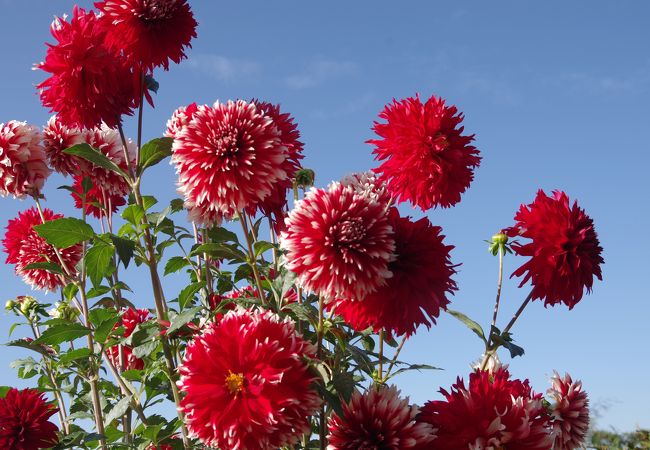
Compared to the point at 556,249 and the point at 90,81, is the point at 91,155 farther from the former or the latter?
the point at 556,249

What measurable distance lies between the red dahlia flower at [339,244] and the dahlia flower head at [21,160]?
1573 millimetres

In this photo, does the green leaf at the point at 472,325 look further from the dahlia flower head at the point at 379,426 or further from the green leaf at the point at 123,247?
the green leaf at the point at 123,247

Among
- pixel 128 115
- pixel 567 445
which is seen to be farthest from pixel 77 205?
pixel 567 445

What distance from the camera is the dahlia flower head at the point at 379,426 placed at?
1.65m

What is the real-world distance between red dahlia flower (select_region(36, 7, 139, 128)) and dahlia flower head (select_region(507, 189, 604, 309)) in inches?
47.3

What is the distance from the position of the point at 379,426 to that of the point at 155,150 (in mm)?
990

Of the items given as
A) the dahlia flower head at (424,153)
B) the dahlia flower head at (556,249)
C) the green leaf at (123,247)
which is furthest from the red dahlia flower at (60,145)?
the dahlia flower head at (556,249)

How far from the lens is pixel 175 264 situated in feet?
8.07

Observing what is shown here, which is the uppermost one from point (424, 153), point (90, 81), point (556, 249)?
point (90, 81)

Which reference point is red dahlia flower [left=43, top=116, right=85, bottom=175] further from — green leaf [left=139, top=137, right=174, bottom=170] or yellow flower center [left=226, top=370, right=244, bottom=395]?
yellow flower center [left=226, top=370, right=244, bottom=395]

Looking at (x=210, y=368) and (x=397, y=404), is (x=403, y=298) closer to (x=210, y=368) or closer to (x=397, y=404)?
(x=397, y=404)

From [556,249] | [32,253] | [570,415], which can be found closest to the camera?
[556,249]

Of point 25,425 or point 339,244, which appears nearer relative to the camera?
point 339,244

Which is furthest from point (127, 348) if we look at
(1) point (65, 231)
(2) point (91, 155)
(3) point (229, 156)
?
(3) point (229, 156)
